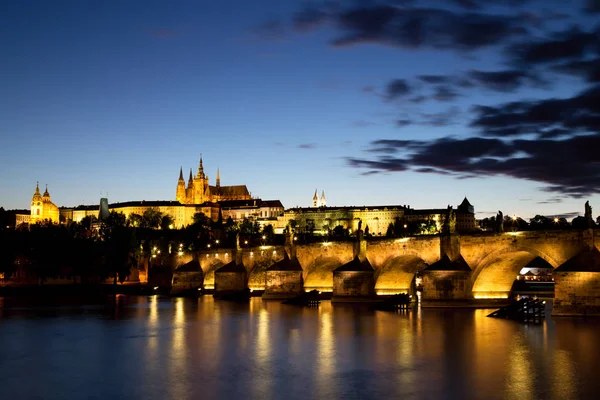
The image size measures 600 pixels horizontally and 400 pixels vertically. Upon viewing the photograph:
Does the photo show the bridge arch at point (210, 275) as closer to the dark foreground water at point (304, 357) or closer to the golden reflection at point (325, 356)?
the dark foreground water at point (304, 357)

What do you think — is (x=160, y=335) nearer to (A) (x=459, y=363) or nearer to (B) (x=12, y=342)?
(B) (x=12, y=342)

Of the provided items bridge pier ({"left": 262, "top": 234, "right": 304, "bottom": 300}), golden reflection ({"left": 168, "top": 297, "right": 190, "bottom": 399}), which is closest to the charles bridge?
bridge pier ({"left": 262, "top": 234, "right": 304, "bottom": 300})

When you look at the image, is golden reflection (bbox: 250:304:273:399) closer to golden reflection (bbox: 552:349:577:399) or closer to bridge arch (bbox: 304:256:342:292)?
golden reflection (bbox: 552:349:577:399)

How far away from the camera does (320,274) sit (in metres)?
65.8

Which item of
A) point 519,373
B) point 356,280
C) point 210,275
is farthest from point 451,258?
point 210,275

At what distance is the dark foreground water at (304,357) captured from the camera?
23844mm

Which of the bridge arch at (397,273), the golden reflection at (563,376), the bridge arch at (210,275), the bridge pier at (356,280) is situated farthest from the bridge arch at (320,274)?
the golden reflection at (563,376)

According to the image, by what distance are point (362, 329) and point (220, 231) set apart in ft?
393

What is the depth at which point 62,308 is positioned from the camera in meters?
59.8

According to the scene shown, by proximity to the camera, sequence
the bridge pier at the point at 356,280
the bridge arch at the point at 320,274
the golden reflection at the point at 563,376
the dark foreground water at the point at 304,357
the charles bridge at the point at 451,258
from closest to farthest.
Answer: the golden reflection at the point at 563,376 < the dark foreground water at the point at 304,357 < the charles bridge at the point at 451,258 < the bridge pier at the point at 356,280 < the bridge arch at the point at 320,274

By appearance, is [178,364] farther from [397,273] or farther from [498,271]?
[397,273]

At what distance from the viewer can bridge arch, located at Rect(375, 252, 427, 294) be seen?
56.2 metres

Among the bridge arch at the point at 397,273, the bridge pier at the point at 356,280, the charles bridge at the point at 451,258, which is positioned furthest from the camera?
the bridge pier at the point at 356,280

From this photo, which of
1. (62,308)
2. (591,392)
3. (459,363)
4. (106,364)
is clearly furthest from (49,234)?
(591,392)
